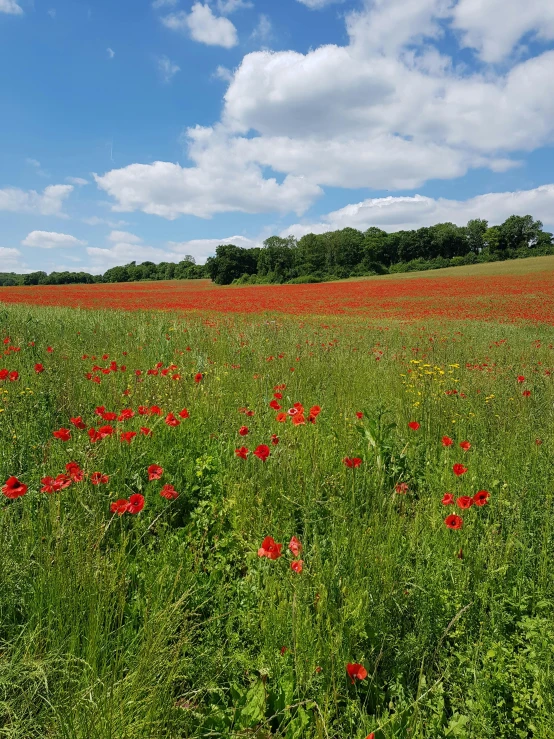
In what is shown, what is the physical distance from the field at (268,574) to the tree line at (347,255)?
60.5 metres

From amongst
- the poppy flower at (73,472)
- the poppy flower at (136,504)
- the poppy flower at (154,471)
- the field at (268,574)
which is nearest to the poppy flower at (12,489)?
the field at (268,574)

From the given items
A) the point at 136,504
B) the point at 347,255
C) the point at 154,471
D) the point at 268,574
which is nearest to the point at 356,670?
the point at 268,574

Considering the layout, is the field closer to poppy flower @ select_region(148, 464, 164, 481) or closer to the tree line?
poppy flower @ select_region(148, 464, 164, 481)

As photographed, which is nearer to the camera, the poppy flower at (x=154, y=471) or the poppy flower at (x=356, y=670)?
the poppy flower at (x=356, y=670)

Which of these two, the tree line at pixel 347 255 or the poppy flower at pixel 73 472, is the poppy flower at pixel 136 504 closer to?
the poppy flower at pixel 73 472

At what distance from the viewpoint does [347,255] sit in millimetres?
83625

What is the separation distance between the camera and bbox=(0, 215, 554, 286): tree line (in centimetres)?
7025

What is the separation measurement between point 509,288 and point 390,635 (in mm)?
31775

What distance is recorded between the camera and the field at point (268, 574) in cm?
149

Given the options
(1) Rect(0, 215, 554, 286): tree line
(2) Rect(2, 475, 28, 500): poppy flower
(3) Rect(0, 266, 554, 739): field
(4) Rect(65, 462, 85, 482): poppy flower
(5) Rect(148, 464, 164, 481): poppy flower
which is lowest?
(3) Rect(0, 266, 554, 739): field

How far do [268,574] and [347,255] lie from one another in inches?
3392

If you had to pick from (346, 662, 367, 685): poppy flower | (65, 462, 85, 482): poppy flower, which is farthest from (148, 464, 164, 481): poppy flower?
(346, 662, 367, 685): poppy flower

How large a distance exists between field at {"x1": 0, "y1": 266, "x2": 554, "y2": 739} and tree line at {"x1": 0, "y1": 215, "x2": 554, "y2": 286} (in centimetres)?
6045

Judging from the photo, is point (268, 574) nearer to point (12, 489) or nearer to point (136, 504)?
point (136, 504)
